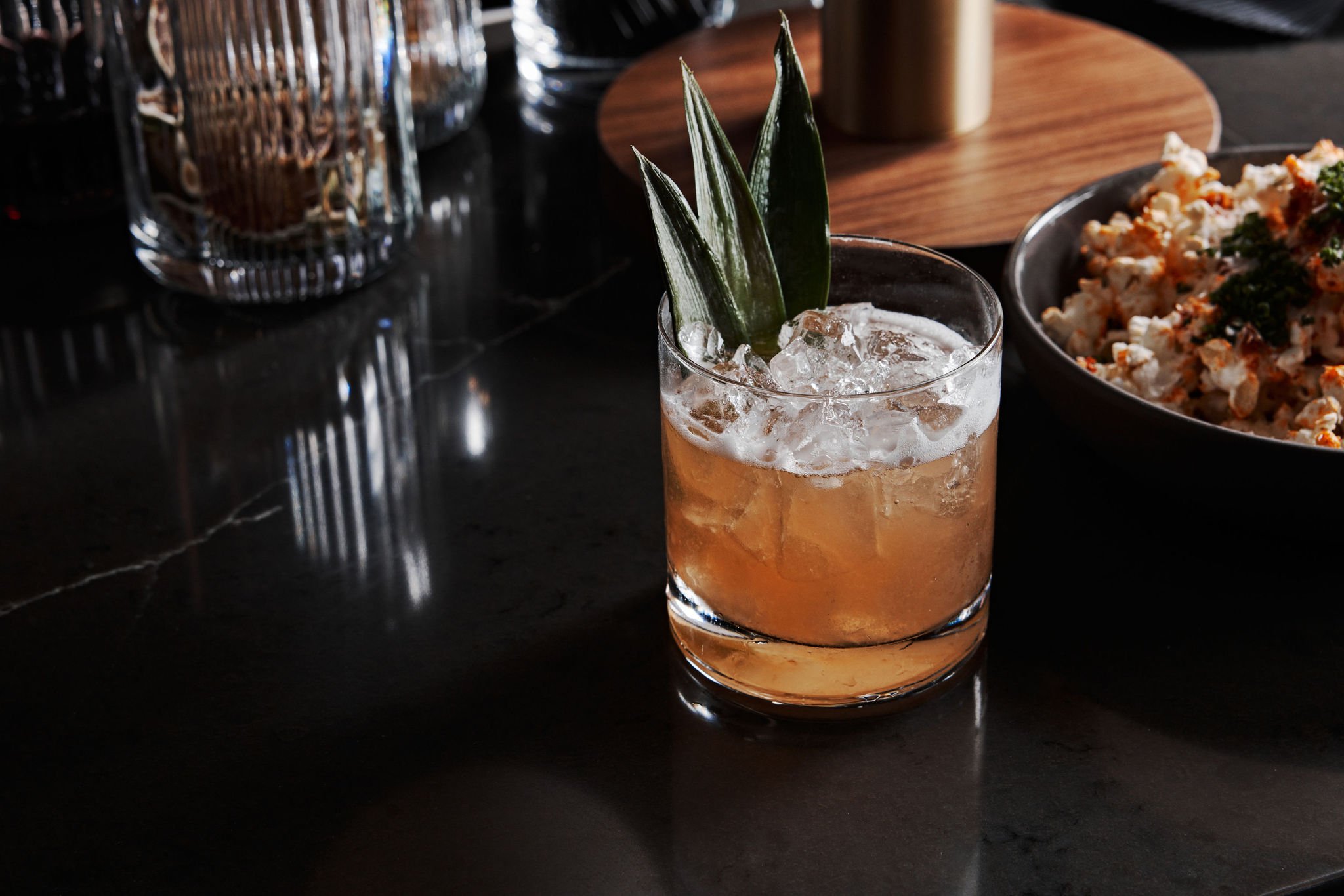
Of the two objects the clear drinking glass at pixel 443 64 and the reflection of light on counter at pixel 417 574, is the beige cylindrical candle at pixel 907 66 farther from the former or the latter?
the reflection of light on counter at pixel 417 574

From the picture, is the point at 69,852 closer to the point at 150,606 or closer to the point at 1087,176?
the point at 150,606

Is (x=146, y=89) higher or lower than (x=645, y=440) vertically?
higher

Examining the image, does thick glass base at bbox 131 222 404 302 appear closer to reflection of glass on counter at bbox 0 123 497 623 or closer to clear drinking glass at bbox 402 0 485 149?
reflection of glass on counter at bbox 0 123 497 623

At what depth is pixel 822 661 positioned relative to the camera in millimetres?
742

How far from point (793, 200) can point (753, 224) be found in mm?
43

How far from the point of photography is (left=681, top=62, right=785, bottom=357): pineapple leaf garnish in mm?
757

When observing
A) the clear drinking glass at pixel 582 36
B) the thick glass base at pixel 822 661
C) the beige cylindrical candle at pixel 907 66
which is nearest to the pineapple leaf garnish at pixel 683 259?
the thick glass base at pixel 822 661

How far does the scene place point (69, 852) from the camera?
713 millimetres

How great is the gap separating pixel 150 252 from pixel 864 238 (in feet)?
2.11

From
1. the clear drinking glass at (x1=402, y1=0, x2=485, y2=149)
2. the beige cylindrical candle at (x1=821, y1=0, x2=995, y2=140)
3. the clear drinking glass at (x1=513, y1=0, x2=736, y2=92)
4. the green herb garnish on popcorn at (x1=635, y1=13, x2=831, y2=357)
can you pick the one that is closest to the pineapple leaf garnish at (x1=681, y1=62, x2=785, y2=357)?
the green herb garnish on popcorn at (x1=635, y1=13, x2=831, y2=357)

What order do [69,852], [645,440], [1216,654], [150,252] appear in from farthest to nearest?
[150,252] < [645,440] < [1216,654] < [69,852]

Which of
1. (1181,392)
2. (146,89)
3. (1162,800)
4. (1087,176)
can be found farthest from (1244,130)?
(146,89)

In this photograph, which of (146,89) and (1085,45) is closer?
(146,89)

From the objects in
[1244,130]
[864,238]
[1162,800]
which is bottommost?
[1162,800]
